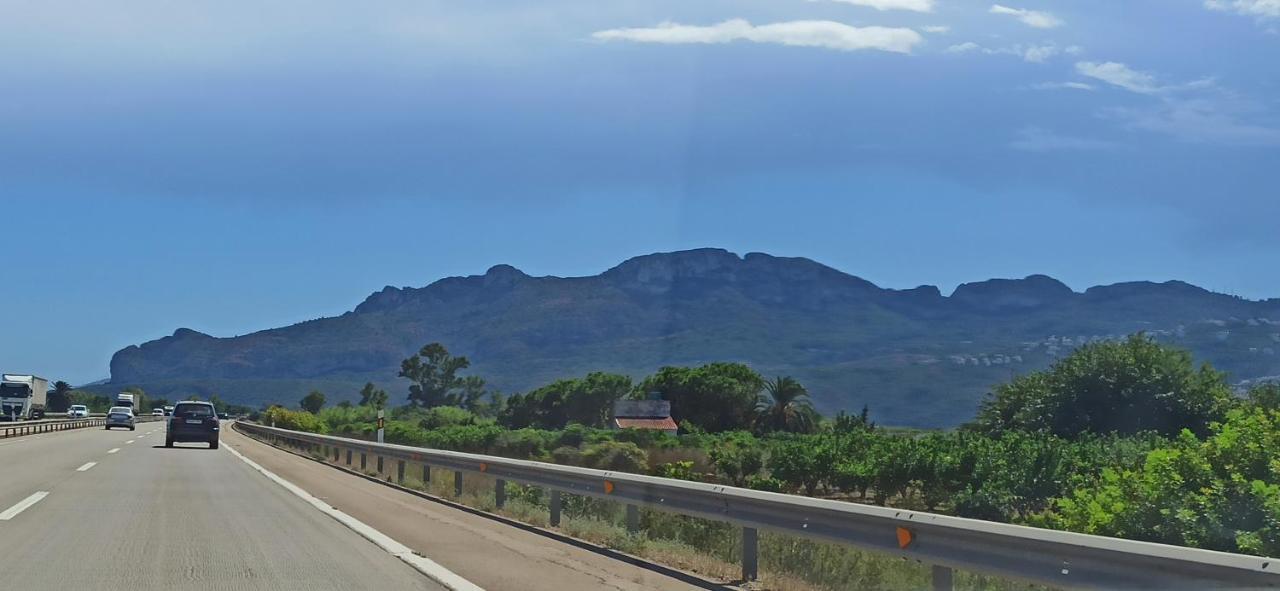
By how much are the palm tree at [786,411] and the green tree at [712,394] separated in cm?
185

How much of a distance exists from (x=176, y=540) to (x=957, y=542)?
8362 mm

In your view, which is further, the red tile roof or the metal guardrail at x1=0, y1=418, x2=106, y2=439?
the red tile roof

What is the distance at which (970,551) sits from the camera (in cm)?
783

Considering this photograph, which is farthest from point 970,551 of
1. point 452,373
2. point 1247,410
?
point 452,373

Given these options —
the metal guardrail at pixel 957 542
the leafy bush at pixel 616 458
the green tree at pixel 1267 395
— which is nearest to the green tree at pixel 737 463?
the leafy bush at pixel 616 458

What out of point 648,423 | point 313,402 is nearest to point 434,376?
point 313,402

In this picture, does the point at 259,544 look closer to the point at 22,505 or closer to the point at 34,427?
the point at 22,505

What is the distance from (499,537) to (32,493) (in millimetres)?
8806

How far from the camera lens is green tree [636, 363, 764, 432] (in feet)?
343

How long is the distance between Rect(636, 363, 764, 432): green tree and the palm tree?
6.08ft

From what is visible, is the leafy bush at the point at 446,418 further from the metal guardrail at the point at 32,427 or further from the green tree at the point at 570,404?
the metal guardrail at the point at 32,427

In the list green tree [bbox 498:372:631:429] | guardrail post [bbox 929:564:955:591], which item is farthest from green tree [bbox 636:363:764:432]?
guardrail post [bbox 929:564:955:591]

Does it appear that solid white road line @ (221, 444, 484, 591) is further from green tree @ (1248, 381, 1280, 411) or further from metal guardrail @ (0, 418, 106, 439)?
metal guardrail @ (0, 418, 106, 439)

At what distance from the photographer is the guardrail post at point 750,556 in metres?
10.6
